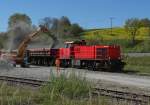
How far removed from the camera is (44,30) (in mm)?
58438

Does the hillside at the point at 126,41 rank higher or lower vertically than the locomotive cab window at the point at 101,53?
higher

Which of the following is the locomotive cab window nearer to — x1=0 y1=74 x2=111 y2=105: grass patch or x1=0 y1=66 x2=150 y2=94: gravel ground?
x1=0 y1=66 x2=150 y2=94: gravel ground

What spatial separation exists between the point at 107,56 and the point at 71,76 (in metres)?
25.5

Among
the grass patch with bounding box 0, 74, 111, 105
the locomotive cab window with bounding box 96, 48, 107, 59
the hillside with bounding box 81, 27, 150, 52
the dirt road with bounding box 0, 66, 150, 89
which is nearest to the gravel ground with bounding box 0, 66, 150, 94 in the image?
the dirt road with bounding box 0, 66, 150, 89

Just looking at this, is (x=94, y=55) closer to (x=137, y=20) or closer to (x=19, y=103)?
(x=19, y=103)

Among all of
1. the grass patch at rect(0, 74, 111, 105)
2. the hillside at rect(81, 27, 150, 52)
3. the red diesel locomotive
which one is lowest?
the grass patch at rect(0, 74, 111, 105)

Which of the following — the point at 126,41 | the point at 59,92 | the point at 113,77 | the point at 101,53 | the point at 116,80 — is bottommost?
the point at 59,92

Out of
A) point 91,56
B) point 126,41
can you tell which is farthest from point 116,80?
point 126,41

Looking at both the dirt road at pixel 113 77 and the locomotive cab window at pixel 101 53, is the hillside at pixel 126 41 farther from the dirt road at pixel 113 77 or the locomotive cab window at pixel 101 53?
the dirt road at pixel 113 77

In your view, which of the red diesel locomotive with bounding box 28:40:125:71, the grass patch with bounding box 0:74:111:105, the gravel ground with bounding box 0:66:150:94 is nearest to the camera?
the grass patch with bounding box 0:74:111:105

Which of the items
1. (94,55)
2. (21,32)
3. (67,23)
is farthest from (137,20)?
(94,55)

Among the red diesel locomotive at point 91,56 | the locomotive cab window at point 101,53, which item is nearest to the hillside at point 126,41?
the red diesel locomotive at point 91,56

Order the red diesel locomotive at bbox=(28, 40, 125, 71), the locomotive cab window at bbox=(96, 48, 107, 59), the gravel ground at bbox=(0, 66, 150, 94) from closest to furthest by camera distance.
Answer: the gravel ground at bbox=(0, 66, 150, 94) → the red diesel locomotive at bbox=(28, 40, 125, 71) → the locomotive cab window at bbox=(96, 48, 107, 59)

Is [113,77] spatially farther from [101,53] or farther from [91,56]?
[91,56]
